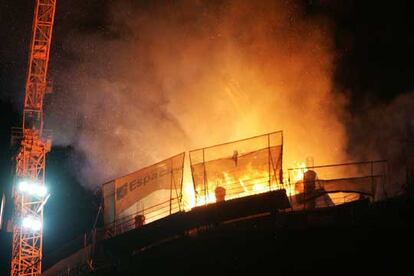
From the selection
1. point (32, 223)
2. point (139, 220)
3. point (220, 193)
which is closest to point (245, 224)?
point (220, 193)

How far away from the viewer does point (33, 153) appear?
46500 millimetres

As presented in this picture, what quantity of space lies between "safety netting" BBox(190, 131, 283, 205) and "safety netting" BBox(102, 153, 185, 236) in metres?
1.08

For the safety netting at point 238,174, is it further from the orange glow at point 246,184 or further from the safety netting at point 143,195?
the safety netting at point 143,195

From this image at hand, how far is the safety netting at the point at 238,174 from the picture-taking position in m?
24.5

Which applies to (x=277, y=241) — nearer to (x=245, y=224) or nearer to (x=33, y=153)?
(x=245, y=224)

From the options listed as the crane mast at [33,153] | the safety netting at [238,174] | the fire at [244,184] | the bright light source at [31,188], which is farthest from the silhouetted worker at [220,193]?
the bright light source at [31,188]

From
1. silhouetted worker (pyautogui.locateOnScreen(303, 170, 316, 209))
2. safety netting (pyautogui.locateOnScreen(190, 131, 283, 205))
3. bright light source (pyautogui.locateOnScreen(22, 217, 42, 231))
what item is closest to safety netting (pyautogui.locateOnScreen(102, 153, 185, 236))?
safety netting (pyautogui.locateOnScreen(190, 131, 283, 205))

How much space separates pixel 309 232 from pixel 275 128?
1858 cm

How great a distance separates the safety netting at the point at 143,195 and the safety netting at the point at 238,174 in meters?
1.08

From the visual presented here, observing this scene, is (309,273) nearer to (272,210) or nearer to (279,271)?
(279,271)

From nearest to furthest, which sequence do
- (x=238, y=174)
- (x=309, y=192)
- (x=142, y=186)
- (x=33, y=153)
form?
1. (x=309, y=192)
2. (x=238, y=174)
3. (x=142, y=186)
4. (x=33, y=153)

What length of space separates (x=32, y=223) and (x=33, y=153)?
5245 mm

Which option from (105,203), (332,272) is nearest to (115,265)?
(105,203)

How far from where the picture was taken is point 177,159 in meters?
26.8
